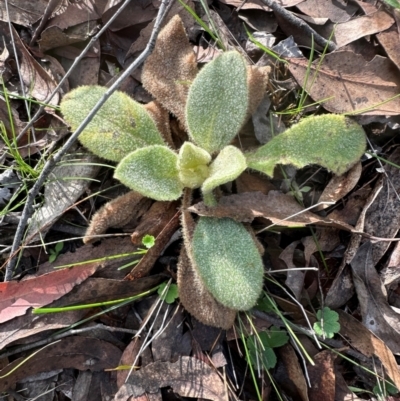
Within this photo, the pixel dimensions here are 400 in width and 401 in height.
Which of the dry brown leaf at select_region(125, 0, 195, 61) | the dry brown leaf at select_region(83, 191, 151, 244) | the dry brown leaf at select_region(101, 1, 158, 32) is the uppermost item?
the dry brown leaf at select_region(101, 1, 158, 32)

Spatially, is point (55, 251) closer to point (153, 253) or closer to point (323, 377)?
point (153, 253)

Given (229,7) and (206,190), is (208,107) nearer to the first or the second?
(206,190)

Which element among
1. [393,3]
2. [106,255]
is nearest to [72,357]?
[106,255]

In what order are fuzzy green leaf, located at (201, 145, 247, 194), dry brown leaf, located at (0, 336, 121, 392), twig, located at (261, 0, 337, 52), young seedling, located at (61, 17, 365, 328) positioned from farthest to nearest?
twig, located at (261, 0, 337, 52) → dry brown leaf, located at (0, 336, 121, 392) → young seedling, located at (61, 17, 365, 328) → fuzzy green leaf, located at (201, 145, 247, 194)

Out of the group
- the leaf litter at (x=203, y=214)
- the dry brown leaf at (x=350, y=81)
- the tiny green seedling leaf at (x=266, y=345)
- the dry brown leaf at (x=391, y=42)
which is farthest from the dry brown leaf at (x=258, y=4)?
the tiny green seedling leaf at (x=266, y=345)

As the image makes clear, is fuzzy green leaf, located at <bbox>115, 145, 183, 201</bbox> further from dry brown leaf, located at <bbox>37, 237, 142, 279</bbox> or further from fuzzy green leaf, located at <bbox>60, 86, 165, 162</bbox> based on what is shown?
dry brown leaf, located at <bbox>37, 237, 142, 279</bbox>

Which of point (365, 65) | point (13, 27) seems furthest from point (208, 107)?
point (13, 27)

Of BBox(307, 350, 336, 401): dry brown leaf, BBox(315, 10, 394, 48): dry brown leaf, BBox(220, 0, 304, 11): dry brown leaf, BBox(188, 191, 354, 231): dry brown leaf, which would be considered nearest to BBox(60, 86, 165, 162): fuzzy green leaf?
BBox(188, 191, 354, 231): dry brown leaf
